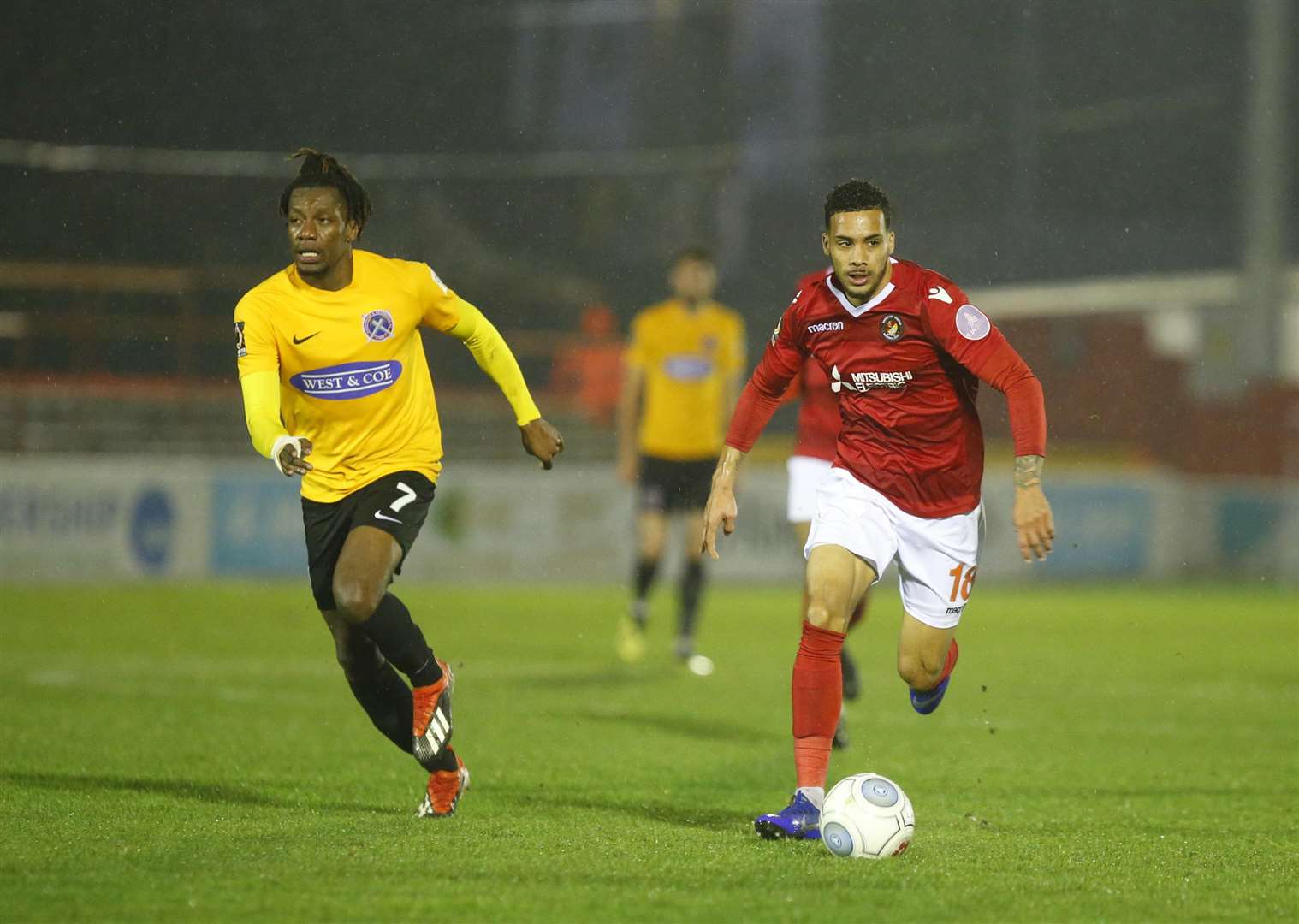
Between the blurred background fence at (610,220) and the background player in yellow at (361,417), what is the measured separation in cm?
242

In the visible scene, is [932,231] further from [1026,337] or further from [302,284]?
[302,284]

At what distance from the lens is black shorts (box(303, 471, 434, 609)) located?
5.48 meters

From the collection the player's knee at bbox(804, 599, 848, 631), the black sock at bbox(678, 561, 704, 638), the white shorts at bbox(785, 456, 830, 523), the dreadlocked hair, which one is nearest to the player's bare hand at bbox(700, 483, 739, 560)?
the player's knee at bbox(804, 599, 848, 631)

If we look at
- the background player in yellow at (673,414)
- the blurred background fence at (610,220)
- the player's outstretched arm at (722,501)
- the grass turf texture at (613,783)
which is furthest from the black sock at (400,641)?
the background player in yellow at (673,414)

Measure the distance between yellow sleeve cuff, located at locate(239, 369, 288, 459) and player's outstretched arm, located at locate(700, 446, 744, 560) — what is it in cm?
131

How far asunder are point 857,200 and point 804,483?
2796 mm

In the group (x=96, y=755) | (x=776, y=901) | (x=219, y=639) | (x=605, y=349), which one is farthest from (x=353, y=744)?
(x=605, y=349)

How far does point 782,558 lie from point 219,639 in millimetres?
8707

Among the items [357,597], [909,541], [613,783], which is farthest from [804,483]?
[357,597]

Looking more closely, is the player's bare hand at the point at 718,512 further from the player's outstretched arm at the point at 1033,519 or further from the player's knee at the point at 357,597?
the player's knee at the point at 357,597

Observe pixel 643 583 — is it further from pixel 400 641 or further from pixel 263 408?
pixel 263 408

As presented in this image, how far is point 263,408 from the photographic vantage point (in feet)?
17.0

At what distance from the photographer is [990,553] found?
67.7 ft

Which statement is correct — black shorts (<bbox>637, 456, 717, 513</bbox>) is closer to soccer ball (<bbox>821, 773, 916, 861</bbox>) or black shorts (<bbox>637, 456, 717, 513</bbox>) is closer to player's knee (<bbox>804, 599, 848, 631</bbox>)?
player's knee (<bbox>804, 599, 848, 631</bbox>)
